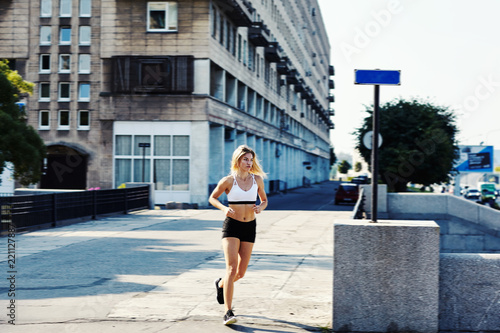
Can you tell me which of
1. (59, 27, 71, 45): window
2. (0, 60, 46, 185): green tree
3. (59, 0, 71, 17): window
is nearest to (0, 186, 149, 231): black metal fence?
(0, 60, 46, 185): green tree

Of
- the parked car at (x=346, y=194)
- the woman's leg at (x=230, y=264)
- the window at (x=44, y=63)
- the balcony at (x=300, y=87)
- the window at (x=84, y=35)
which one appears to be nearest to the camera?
the woman's leg at (x=230, y=264)

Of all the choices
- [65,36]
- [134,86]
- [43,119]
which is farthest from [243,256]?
[65,36]

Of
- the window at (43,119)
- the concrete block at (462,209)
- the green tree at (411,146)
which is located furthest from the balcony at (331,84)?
the concrete block at (462,209)

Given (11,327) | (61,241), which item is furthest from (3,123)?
(11,327)

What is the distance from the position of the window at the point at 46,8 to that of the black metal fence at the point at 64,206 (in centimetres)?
1436

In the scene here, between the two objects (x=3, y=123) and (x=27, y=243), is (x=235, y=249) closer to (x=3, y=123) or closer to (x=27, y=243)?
(x=27, y=243)

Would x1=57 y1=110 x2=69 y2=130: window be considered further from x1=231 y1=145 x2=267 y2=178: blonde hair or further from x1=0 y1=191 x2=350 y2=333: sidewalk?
x1=231 y1=145 x2=267 y2=178: blonde hair

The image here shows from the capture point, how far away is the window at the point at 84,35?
34219 millimetres

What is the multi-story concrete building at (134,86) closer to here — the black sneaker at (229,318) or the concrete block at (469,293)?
the black sneaker at (229,318)

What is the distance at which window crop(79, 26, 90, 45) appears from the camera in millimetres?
34219

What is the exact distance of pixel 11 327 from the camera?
237 inches

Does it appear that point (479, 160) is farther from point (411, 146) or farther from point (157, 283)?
point (157, 283)

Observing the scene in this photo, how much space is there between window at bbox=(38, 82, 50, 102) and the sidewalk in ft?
67.0

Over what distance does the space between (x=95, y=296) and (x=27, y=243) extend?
657 centimetres
